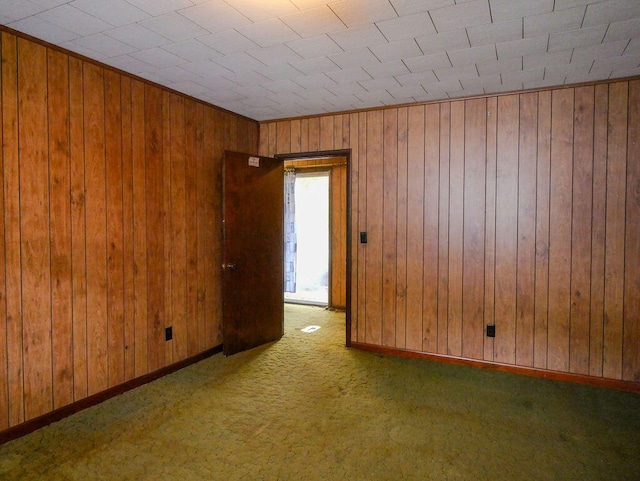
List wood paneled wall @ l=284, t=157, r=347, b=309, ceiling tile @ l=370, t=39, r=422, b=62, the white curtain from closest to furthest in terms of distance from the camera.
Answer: ceiling tile @ l=370, t=39, r=422, b=62, wood paneled wall @ l=284, t=157, r=347, b=309, the white curtain

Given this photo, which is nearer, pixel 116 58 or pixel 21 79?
pixel 21 79

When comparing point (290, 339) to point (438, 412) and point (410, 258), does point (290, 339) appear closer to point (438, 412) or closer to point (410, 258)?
point (410, 258)

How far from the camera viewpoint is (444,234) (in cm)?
376

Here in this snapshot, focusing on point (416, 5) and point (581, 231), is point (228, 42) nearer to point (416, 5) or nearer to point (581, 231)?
point (416, 5)

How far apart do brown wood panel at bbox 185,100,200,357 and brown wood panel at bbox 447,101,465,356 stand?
2.43 m

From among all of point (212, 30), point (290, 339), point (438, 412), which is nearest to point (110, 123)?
point (212, 30)

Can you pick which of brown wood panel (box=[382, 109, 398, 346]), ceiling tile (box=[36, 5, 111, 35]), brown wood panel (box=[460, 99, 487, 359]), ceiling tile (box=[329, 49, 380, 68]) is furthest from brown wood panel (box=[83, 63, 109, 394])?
brown wood panel (box=[460, 99, 487, 359])

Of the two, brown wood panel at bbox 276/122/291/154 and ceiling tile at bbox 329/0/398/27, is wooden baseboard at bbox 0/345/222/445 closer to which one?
brown wood panel at bbox 276/122/291/154

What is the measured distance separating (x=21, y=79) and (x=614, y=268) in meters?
4.47

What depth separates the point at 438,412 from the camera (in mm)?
2824

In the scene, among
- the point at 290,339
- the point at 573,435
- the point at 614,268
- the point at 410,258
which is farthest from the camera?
the point at 290,339

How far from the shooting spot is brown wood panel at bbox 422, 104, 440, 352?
3.77 metres

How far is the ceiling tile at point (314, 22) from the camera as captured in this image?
85.0 inches

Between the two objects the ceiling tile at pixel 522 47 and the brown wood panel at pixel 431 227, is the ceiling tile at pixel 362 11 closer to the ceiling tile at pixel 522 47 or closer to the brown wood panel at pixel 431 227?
the ceiling tile at pixel 522 47
